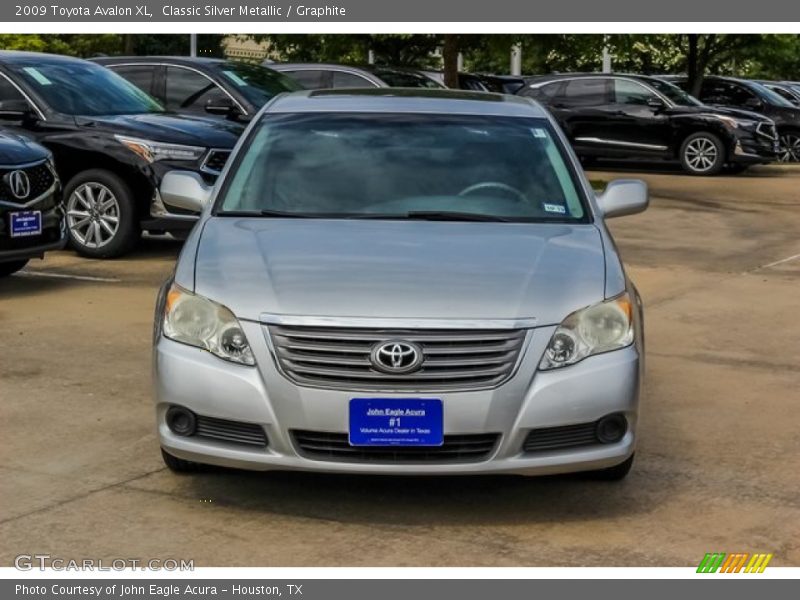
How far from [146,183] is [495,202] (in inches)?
244

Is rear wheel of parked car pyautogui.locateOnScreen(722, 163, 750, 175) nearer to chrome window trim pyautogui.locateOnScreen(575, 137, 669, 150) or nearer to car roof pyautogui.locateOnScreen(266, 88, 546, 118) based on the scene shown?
chrome window trim pyautogui.locateOnScreen(575, 137, 669, 150)

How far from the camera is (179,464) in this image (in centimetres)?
606

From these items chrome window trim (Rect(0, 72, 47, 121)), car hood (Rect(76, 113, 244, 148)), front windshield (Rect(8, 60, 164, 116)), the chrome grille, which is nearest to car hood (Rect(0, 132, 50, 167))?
car hood (Rect(76, 113, 244, 148))

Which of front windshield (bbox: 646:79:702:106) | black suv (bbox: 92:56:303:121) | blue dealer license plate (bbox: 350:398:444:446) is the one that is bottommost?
front windshield (bbox: 646:79:702:106)

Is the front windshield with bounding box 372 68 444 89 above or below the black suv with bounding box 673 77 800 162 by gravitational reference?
above

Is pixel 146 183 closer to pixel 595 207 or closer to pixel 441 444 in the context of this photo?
pixel 595 207

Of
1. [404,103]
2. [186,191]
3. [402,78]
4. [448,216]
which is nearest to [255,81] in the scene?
[402,78]

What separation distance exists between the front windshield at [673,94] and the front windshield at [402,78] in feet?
15.9

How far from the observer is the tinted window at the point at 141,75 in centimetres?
1598

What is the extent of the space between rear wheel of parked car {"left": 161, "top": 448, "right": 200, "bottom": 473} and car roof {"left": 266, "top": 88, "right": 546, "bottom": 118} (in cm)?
188

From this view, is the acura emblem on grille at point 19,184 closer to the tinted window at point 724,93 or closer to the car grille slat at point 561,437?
the car grille slat at point 561,437

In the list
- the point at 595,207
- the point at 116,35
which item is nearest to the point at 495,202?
the point at 595,207

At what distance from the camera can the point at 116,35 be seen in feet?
192

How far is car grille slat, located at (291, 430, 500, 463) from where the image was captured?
5.41 meters
